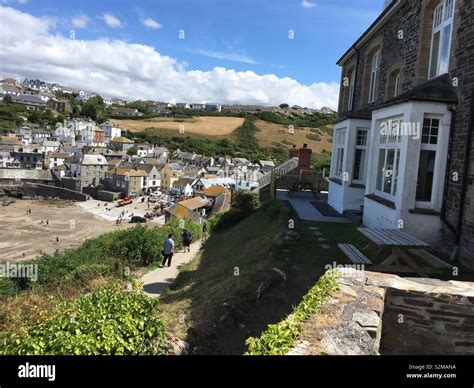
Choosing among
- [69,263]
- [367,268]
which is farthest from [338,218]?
[69,263]

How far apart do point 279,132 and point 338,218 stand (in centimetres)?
11653

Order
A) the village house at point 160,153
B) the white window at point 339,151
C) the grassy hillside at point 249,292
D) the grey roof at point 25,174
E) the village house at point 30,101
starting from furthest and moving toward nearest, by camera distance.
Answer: the village house at point 30,101, the village house at point 160,153, the grey roof at point 25,174, the white window at point 339,151, the grassy hillside at point 249,292

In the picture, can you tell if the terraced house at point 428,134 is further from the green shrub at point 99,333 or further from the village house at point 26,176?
the village house at point 26,176

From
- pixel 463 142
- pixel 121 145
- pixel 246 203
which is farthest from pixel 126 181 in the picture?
pixel 463 142

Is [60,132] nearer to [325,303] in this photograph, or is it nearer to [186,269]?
[186,269]

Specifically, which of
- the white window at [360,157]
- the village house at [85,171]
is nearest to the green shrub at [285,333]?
the white window at [360,157]

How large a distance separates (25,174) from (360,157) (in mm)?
78009

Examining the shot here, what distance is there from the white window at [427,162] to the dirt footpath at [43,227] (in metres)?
31.6

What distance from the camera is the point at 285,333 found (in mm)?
3895

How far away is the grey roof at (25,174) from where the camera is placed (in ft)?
249

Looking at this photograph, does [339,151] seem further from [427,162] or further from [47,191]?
[47,191]

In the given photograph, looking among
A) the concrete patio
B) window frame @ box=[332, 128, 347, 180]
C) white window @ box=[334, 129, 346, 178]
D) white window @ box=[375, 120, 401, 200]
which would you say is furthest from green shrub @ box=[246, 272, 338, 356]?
white window @ box=[334, 129, 346, 178]

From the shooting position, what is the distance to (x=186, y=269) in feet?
53.2

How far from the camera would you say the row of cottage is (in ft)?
238
